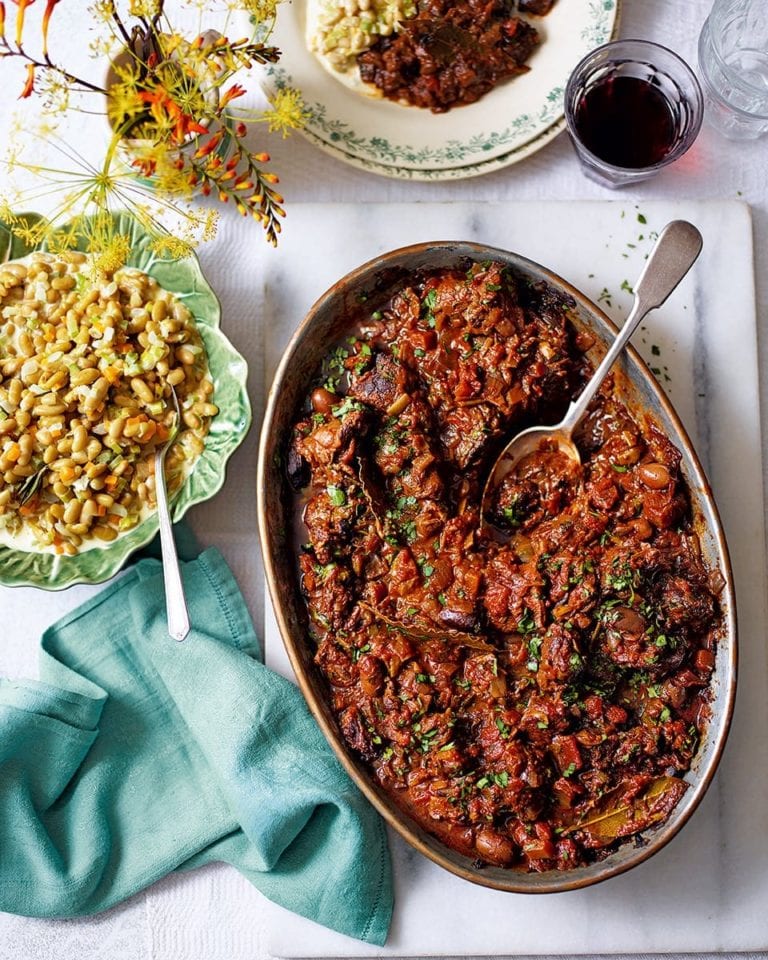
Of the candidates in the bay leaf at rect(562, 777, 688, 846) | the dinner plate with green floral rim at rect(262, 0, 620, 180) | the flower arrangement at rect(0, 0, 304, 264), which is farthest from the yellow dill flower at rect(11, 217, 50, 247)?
the bay leaf at rect(562, 777, 688, 846)

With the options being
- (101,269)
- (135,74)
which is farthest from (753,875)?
(135,74)

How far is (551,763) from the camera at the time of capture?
10.5 ft

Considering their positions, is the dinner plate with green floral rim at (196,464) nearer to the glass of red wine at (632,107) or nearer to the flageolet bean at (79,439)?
the flageolet bean at (79,439)

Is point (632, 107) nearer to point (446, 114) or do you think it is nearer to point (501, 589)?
point (446, 114)

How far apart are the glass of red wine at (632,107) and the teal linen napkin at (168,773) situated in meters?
2.08

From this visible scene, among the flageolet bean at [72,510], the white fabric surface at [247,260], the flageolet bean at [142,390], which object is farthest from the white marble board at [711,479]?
the flageolet bean at [72,510]

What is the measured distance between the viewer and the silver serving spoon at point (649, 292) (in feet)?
10.3

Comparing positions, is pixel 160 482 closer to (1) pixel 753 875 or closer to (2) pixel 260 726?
(2) pixel 260 726

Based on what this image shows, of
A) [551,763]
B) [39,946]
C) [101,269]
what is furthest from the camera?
[39,946]

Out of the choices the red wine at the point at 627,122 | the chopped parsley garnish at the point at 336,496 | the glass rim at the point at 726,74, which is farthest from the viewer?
the glass rim at the point at 726,74

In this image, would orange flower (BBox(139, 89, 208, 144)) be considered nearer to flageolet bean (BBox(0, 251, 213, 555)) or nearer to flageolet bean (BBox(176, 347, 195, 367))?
flageolet bean (BBox(0, 251, 213, 555))

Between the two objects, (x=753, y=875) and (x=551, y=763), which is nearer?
(x=551, y=763)

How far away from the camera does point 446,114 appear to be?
12.0ft

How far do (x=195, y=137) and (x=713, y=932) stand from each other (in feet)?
11.1
